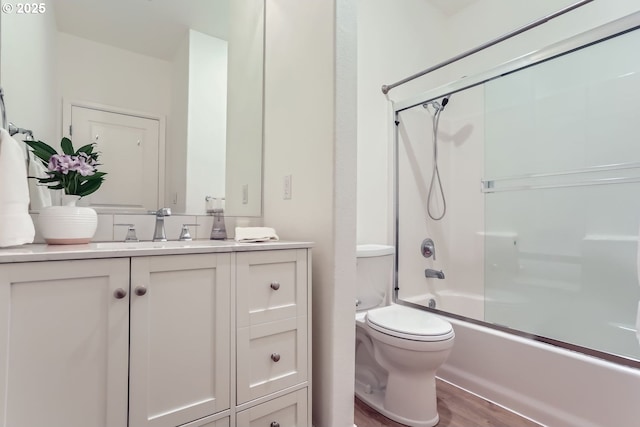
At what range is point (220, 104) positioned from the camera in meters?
1.65

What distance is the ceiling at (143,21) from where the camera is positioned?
50.5 inches

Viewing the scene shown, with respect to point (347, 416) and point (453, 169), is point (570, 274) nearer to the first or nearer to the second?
point (453, 169)

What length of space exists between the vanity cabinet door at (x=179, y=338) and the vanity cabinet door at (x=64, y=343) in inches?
1.5

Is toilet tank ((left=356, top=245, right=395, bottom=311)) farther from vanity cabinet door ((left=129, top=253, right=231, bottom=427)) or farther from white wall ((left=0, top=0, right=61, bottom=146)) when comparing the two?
white wall ((left=0, top=0, right=61, bottom=146))

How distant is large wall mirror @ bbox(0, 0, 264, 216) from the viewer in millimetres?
1181

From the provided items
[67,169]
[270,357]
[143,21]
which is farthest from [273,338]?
[143,21]

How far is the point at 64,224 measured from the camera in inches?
40.2

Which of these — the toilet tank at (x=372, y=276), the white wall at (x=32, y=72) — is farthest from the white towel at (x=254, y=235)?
the white wall at (x=32, y=72)

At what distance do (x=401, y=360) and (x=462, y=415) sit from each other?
48 centimetres

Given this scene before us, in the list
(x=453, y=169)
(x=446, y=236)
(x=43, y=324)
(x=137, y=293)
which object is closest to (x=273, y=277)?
(x=137, y=293)

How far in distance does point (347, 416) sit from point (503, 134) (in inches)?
89.5

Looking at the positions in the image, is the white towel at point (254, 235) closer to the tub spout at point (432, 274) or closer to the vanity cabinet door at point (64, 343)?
the vanity cabinet door at point (64, 343)

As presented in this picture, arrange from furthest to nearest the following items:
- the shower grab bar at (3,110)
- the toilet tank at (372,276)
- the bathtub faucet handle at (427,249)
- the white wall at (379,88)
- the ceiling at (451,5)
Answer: the ceiling at (451,5)
the bathtub faucet handle at (427,249)
the white wall at (379,88)
the toilet tank at (372,276)
the shower grab bar at (3,110)

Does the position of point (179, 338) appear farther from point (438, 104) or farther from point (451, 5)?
point (451, 5)
